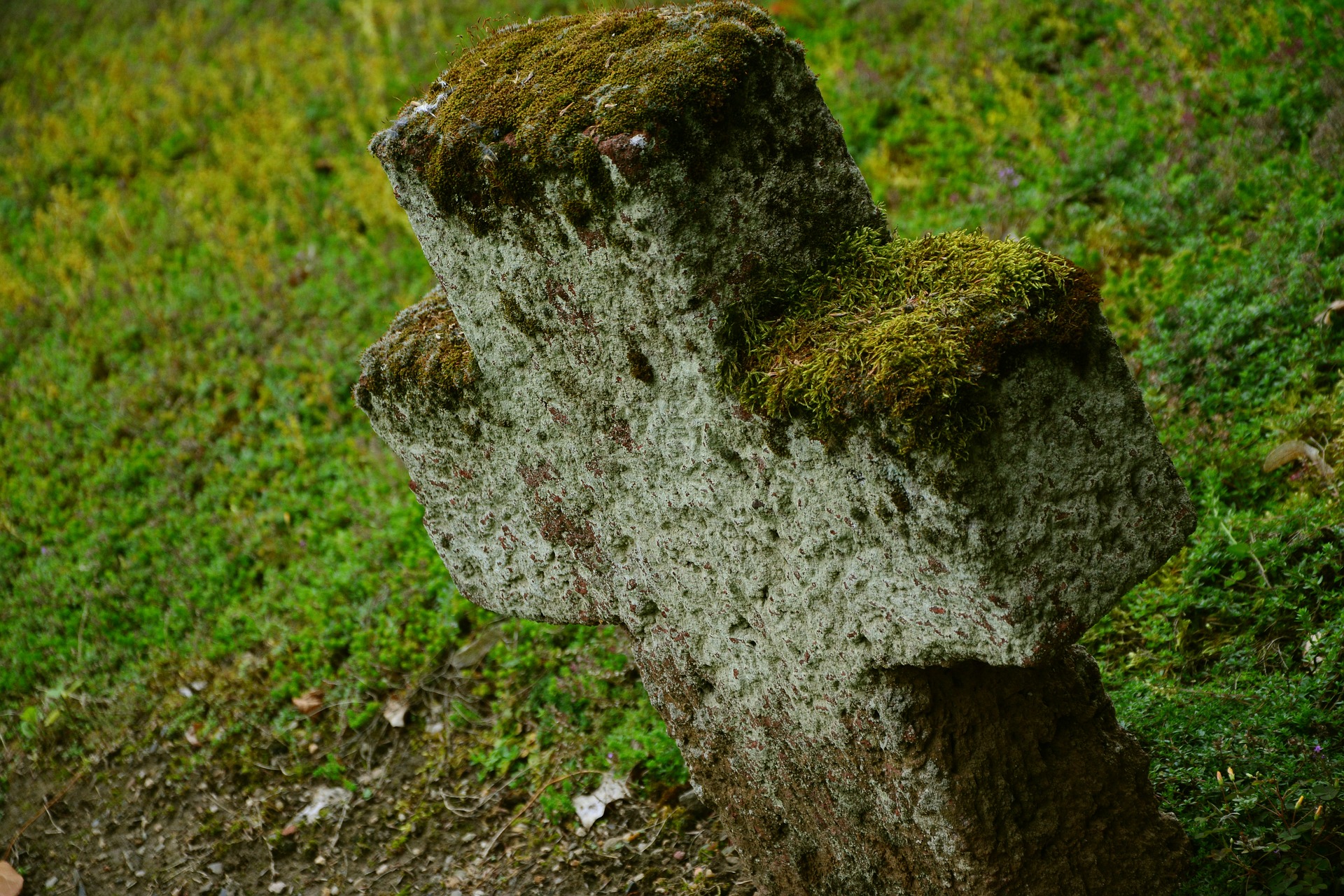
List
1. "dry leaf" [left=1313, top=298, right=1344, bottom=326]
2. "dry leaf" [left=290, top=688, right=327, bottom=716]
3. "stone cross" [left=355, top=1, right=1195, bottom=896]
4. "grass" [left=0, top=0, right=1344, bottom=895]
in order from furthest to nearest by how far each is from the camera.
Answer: "dry leaf" [left=290, top=688, right=327, bottom=716], "dry leaf" [left=1313, top=298, right=1344, bottom=326], "grass" [left=0, top=0, right=1344, bottom=895], "stone cross" [left=355, top=1, right=1195, bottom=896]

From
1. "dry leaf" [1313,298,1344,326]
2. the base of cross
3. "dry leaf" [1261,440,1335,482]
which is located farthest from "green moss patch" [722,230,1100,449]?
"dry leaf" [1313,298,1344,326]

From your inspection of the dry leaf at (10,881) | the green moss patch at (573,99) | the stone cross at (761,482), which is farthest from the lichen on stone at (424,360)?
the dry leaf at (10,881)

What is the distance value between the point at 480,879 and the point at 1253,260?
4.42 metres

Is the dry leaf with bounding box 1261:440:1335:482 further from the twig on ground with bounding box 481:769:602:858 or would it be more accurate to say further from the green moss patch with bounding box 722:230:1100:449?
the twig on ground with bounding box 481:769:602:858

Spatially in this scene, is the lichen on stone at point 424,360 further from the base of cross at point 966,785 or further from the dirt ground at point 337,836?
the dirt ground at point 337,836

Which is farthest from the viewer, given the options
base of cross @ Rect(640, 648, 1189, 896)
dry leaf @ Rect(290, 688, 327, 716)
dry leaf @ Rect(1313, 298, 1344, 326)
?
dry leaf @ Rect(290, 688, 327, 716)

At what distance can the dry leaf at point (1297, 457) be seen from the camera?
140 inches

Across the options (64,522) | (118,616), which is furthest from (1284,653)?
(64,522)

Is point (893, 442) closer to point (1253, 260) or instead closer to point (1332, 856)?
point (1332, 856)

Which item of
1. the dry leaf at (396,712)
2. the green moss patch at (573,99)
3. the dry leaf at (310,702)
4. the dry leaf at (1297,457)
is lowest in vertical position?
the dry leaf at (396,712)

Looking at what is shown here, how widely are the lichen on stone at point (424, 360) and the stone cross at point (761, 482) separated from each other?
0.01 meters

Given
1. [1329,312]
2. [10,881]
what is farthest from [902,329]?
[10,881]

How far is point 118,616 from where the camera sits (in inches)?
254

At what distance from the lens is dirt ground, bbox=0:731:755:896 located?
3953 millimetres
